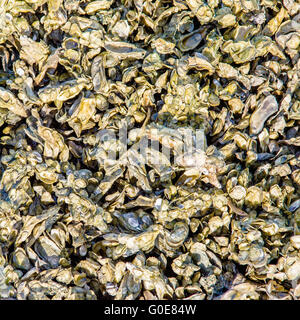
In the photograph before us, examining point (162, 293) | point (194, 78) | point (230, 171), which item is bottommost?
point (162, 293)

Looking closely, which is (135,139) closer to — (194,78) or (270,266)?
(194,78)

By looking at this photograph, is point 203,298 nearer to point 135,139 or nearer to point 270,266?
point 270,266

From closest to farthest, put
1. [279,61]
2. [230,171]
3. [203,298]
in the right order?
[203,298], [230,171], [279,61]

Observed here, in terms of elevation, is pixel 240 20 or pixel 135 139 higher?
pixel 240 20

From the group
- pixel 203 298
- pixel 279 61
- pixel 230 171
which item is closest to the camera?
pixel 203 298

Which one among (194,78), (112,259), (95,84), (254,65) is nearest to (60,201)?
(112,259)

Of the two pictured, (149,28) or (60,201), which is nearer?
(60,201)
